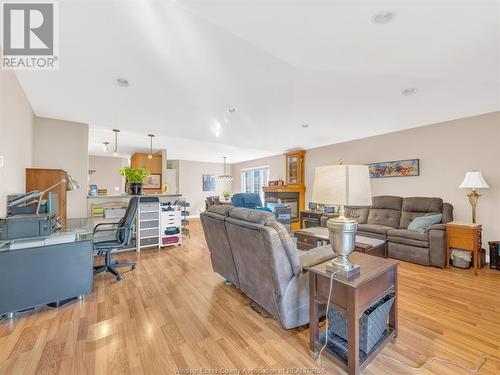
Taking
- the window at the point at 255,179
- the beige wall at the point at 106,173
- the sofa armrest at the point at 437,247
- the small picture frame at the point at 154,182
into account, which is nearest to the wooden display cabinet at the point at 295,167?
the window at the point at 255,179

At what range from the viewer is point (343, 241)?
1.46 m

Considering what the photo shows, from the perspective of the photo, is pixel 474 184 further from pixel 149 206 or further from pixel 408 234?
pixel 149 206

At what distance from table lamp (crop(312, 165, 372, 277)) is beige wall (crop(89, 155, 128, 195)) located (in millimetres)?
8870

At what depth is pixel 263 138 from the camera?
5480mm

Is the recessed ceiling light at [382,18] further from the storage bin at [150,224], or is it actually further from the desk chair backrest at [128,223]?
the storage bin at [150,224]

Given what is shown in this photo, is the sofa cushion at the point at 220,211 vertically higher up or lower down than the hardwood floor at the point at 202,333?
higher up

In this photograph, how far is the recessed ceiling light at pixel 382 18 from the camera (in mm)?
1841

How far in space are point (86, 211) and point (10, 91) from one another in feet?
7.78

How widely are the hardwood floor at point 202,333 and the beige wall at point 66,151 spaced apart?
220cm

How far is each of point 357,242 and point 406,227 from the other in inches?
65.1

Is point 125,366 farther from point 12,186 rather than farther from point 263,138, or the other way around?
point 263,138

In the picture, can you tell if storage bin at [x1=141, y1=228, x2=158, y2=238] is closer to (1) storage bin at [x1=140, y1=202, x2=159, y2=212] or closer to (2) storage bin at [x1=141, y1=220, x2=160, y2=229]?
(2) storage bin at [x1=141, y1=220, x2=160, y2=229]

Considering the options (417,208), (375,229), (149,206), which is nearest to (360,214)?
(375,229)

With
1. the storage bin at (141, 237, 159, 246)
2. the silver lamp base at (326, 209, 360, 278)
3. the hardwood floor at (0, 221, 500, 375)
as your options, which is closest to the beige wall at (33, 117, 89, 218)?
the storage bin at (141, 237, 159, 246)
